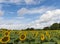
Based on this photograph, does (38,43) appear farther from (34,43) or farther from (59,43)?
(59,43)

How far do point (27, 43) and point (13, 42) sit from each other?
463mm

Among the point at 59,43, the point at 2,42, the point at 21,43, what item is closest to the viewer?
the point at 2,42

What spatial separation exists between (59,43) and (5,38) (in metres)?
2.02

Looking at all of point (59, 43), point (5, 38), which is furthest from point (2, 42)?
point (59, 43)

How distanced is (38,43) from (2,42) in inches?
64.5

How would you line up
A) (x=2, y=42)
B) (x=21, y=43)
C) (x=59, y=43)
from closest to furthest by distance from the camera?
(x=2, y=42) → (x=21, y=43) → (x=59, y=43)

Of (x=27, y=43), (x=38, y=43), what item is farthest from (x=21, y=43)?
(x=38, y=43)

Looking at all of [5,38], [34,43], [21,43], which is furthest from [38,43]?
[5,38]

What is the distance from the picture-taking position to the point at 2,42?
4.93 meters

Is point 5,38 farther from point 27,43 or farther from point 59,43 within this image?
point 59,43

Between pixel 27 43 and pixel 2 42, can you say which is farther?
pixel 27 43

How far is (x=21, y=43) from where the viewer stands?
5.98 meters

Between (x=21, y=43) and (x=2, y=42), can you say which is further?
(x=21, y=43)

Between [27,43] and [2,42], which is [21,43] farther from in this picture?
[2,42]
